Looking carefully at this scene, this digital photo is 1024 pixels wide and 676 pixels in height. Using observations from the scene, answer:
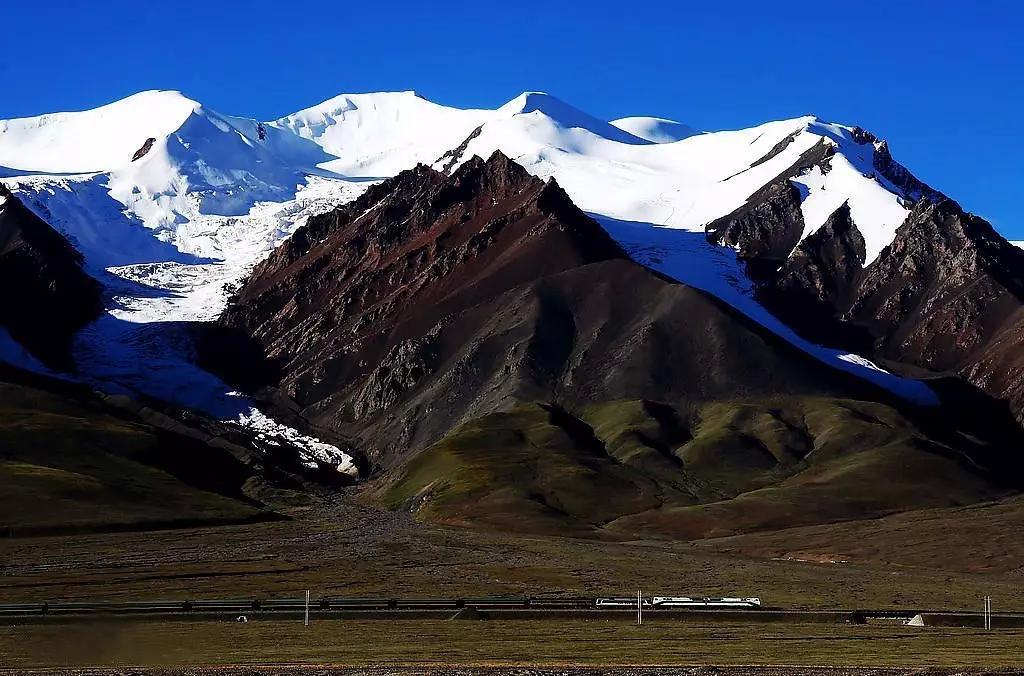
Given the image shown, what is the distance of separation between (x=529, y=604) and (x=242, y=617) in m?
19.7

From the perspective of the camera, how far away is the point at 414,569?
15100 centimetres

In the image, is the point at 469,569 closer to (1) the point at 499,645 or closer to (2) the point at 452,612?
(2) the point at 452,612

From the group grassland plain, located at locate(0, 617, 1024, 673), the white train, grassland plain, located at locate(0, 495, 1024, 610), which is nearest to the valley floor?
grassland plain, located at locate(0, 617, 1024, 673)

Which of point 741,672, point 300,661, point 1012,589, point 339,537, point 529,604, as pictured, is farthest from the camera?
point 339,537

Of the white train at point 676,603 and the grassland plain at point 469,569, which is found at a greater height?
the grassland plain at point 469,569

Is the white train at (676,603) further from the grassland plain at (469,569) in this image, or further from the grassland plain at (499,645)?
the grassland plain at (499,645)

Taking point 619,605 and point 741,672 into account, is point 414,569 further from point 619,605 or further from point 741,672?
point 741,672

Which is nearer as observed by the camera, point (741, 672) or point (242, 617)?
point (741, 672)

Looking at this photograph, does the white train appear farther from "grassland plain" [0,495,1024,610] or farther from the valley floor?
"grassland plain" [0,495,1024,610]

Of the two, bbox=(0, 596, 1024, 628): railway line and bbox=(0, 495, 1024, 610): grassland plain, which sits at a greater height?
bbox=(0, 495, 1024, 610): grassland plain

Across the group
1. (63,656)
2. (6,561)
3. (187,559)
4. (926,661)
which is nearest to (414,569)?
(187,559)

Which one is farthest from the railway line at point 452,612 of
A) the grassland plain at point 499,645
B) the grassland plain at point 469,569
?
the grassland plain at point 469,569

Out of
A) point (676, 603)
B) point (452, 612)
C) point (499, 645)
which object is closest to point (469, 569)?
point (452, 612)

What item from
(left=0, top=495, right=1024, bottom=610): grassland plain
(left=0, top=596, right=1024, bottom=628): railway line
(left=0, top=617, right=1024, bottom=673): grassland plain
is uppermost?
(left=0, top=495, right=1024, bottom=610): grassland plain
